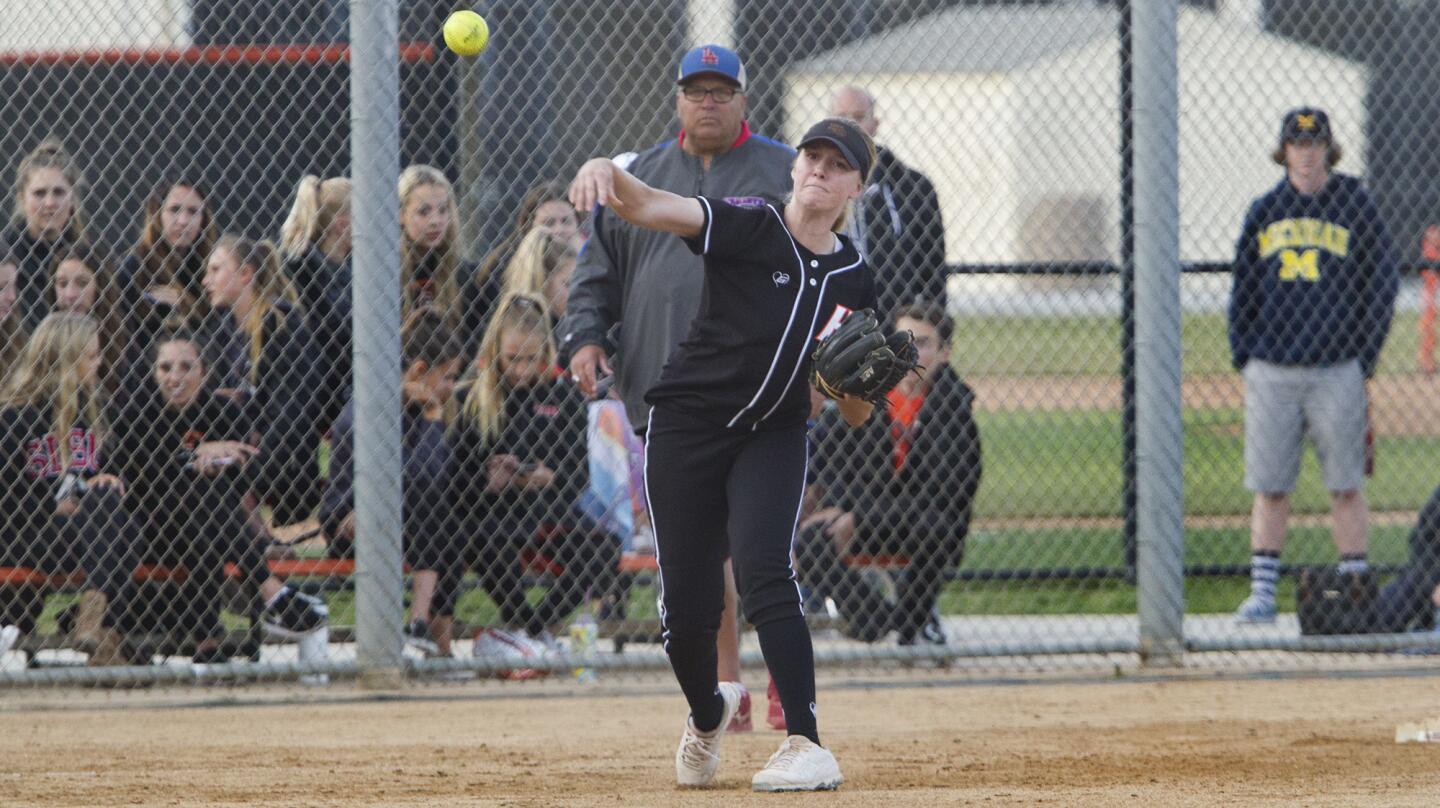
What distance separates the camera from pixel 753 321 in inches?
174

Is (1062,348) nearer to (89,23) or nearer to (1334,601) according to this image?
(1334,601)

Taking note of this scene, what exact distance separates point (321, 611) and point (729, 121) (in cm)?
264

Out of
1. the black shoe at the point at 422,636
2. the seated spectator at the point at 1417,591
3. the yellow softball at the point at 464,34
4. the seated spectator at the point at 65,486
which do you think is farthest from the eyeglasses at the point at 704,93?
the seated spectator at the point at 1417,591

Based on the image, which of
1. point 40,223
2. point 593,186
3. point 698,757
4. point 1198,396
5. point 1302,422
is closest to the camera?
point 593,186

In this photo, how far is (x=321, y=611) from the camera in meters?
6.67

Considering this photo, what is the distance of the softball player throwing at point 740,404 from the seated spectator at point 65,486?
9.45 feet

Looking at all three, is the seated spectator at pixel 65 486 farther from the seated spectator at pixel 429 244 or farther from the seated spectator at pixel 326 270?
the seated spectator at pixel 429 244

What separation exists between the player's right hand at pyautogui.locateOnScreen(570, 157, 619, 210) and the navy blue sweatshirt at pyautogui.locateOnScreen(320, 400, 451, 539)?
2.90m

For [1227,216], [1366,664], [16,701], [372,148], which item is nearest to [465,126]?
[372,148]

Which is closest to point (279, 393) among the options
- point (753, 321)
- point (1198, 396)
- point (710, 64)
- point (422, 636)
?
point (422, 636)

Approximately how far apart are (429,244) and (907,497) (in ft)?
7.15

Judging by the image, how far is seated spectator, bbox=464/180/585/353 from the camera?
7000 mm

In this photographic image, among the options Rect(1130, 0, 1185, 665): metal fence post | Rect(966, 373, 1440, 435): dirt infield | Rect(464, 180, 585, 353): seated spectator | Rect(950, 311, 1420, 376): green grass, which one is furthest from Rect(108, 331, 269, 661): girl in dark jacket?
Rect(950, 311, 1420, 376): green grass

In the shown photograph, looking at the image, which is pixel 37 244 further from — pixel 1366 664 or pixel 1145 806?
pixel 1366 664
